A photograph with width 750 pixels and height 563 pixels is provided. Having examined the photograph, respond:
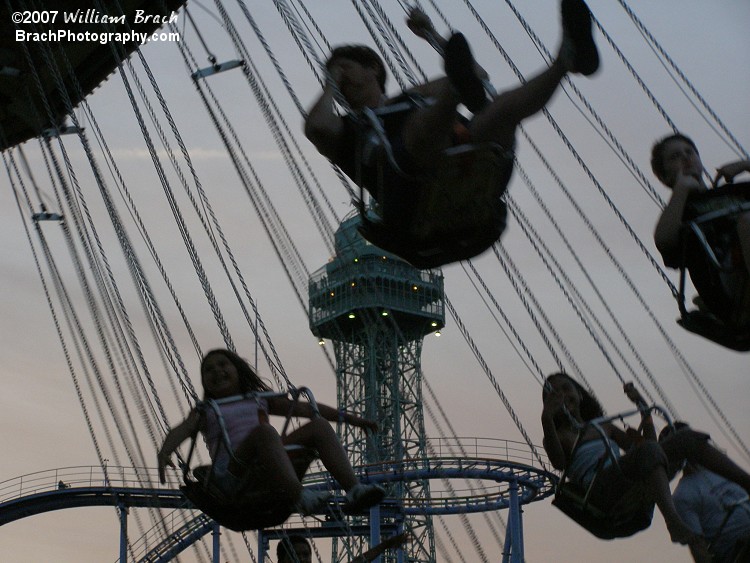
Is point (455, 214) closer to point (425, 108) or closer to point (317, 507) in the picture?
point (425, 108)

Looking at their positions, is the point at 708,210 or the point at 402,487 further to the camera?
the point at 402,487

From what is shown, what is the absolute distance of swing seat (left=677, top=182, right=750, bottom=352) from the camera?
5.18 m

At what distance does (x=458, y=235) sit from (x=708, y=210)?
1.12 meters

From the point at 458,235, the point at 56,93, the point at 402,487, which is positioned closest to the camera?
the point at 458,235

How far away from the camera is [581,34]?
4.25 metres

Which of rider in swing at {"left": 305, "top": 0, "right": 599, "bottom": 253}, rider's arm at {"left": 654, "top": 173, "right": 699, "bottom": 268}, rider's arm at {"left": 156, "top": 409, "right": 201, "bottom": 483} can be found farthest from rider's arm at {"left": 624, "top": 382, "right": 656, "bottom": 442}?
rider's arm at {"left": 156, "top": 409, "right": 201, "bottom": 483}

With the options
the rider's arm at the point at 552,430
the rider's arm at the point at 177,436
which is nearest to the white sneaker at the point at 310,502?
the rider's arm at the point at 177,436

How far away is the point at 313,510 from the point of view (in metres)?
6.03

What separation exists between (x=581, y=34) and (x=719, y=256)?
1536 millimetres

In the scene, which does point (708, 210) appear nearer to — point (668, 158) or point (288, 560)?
point (668, 158)

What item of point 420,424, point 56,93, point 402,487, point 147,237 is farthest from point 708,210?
point 420,424

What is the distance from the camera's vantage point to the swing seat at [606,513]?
19.8ft

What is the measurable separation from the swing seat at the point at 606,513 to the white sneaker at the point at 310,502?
3.97 feet

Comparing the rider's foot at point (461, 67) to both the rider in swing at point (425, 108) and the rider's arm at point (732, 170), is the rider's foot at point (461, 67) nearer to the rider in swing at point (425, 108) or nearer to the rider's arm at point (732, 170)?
the rider in swing at point (425, 108)
